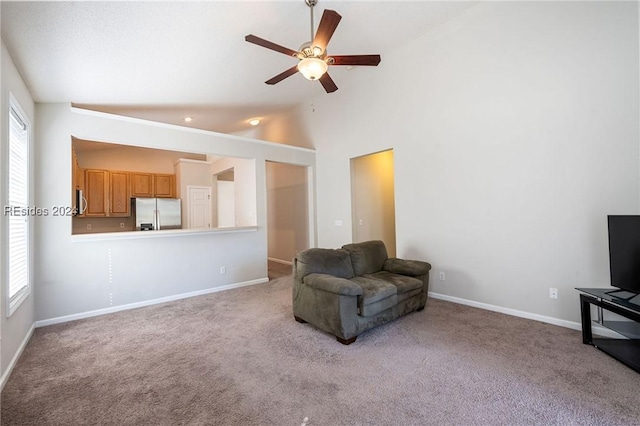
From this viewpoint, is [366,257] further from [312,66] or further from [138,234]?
[138,234]

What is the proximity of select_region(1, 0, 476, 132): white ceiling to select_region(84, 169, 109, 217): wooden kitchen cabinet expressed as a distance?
217cm

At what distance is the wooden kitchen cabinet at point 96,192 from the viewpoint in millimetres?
5816

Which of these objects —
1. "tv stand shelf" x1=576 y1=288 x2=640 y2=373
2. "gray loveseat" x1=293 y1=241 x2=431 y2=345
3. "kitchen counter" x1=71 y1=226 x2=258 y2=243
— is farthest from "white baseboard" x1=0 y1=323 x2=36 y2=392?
"tv stand shelf" x1=576 y1=288 x2=640 y2=373

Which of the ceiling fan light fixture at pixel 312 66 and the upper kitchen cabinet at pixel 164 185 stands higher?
the ceiling fan light fixture at pixel 312 66

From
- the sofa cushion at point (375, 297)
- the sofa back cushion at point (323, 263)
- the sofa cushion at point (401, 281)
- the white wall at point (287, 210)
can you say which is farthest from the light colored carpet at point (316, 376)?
the white wall at point (287, 210)

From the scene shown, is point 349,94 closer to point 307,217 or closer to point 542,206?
point 307,217

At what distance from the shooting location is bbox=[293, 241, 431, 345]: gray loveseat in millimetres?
2553

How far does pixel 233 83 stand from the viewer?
4.30 m

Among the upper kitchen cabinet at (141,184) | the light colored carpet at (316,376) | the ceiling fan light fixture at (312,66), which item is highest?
the ceiling fan light fixture at (312,66)

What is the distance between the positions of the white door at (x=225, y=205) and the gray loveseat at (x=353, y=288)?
16.7 feet

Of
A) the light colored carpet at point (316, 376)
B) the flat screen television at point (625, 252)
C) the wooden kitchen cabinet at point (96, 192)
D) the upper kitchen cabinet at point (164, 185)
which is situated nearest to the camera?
the light colored carpet at point (316, 376)

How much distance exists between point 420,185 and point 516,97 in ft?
4.88

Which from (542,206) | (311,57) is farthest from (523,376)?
(311,57)

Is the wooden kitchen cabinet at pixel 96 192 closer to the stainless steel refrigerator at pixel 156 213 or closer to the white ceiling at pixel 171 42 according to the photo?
the stainless steel refrigerator at pixel 156 213
